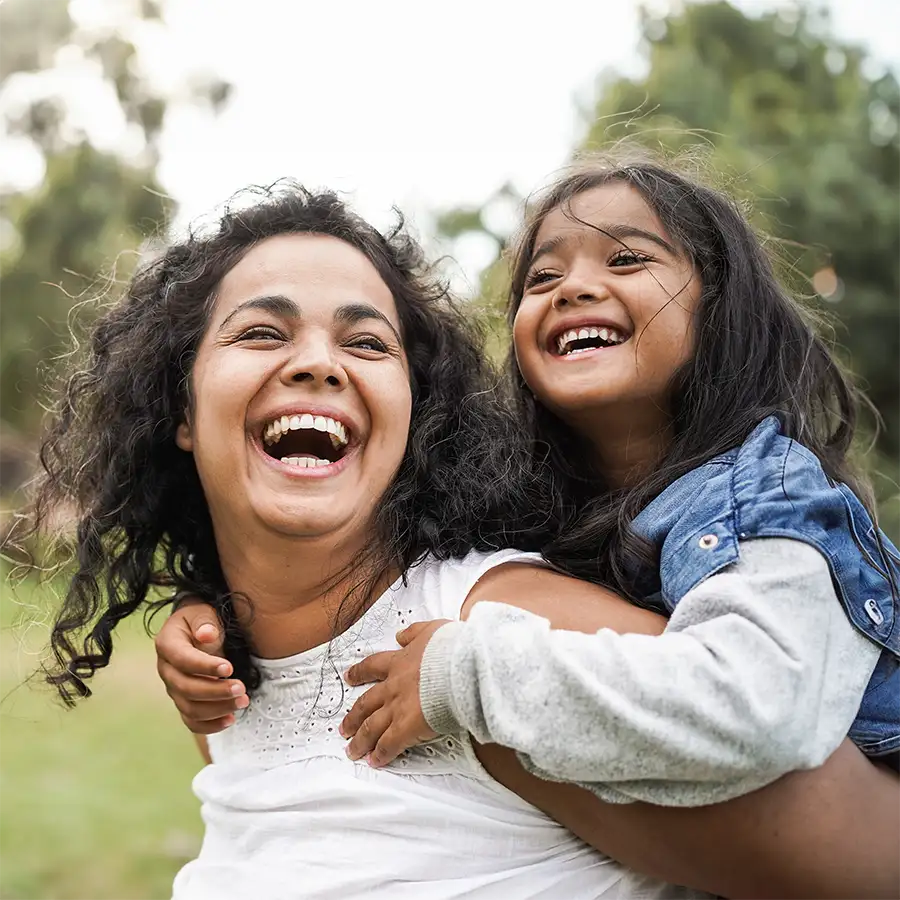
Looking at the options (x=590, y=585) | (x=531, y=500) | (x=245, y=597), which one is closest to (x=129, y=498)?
(x=245, y=597)

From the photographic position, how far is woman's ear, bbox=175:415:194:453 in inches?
88.4

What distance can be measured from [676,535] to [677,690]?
1.27 ft

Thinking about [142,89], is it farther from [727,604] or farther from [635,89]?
[727,604]

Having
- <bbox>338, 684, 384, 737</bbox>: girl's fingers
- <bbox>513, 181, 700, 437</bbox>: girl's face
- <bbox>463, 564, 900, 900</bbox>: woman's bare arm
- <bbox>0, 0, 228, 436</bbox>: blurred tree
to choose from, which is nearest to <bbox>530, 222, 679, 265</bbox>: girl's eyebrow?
<bbox>513, 181, 700, 437</bbox>: girl's face

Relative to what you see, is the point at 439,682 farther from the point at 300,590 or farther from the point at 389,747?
the point at 300,590

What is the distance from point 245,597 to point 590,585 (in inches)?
28.6

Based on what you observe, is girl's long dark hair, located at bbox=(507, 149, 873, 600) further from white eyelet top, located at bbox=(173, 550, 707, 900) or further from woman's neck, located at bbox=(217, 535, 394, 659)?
woman's neck, located at bbox=(217, 535, 394, 659)

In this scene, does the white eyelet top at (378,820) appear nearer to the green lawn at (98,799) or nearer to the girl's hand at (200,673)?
the girl's hand at (200,673)

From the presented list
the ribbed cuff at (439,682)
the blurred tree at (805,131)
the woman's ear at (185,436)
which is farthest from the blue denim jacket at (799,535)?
the blurred tree at (805,131)

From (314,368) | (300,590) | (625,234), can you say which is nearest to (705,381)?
(625,234)

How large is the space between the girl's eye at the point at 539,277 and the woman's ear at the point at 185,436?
2.52ft

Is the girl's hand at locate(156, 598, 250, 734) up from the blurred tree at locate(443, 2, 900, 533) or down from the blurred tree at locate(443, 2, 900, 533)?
down

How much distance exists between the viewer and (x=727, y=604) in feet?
4.88

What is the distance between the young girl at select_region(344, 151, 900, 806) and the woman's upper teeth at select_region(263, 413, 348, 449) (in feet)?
1.46
